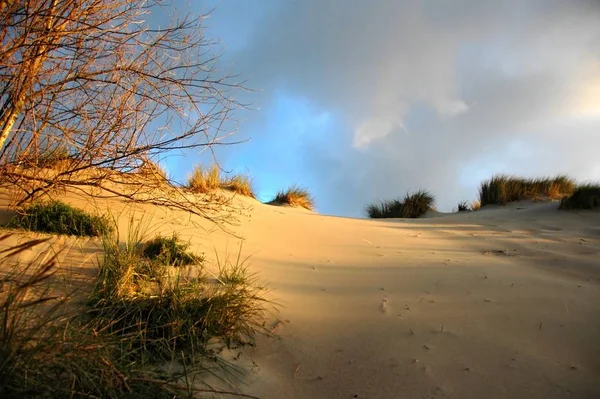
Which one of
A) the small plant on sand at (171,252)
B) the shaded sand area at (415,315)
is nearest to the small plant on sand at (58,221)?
the shaded sand area at (415,315)

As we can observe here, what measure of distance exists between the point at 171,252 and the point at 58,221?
46.0 inches

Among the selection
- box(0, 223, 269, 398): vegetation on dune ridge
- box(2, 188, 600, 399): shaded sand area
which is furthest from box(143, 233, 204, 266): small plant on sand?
box(2, 188, 600, 399): shaded sand area

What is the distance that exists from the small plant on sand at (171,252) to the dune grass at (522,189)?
965 cm

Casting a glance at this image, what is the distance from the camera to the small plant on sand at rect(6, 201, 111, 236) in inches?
151

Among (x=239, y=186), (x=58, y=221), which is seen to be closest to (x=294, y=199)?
(x=239, y=186)

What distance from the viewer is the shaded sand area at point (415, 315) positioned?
7.48ft

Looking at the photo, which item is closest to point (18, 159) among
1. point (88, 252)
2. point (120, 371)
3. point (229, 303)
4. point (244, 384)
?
point (88, 252)

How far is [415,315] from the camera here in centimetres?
303

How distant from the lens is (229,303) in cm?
275

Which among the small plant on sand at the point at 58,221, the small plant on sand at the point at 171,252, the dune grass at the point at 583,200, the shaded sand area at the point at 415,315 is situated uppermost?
the dune grass at the point at 583,200

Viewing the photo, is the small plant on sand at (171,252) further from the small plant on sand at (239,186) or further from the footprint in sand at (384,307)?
the small plant on sand at (239,186)

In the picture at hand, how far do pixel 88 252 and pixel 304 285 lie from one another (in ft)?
6.07

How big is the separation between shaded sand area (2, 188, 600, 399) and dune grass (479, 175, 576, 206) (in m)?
5.83

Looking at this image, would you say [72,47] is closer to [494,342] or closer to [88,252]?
[88,252]
